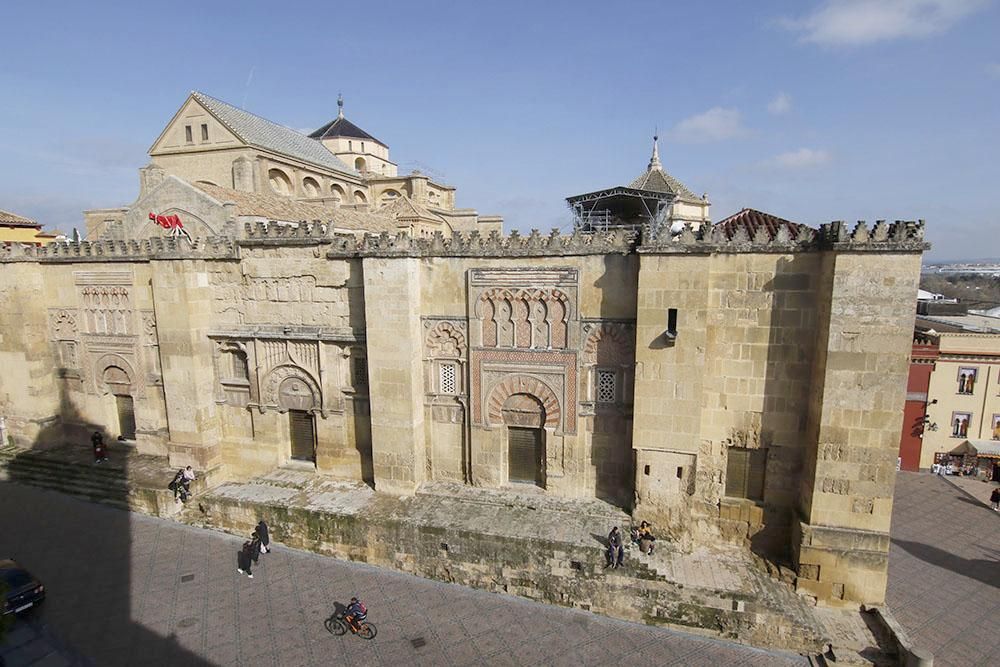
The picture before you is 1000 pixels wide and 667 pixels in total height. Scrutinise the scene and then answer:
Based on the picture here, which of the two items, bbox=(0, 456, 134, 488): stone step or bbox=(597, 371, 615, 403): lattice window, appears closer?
bbox=(597, 371, 615, 403): lattice window

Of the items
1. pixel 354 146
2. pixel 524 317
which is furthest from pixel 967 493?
pixel 354 146

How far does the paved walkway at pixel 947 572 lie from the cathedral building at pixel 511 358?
3051mm

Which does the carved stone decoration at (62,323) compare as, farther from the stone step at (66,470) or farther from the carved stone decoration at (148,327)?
the stone step at (66,470)

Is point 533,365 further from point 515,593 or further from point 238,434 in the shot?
point 238,434

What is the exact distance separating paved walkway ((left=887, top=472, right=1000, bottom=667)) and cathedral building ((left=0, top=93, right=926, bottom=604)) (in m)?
3.05

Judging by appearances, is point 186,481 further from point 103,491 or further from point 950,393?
→ point 950,393

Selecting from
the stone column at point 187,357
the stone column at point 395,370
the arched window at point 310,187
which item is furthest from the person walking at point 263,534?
the arched window at point 310,187

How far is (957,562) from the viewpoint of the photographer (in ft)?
46.5

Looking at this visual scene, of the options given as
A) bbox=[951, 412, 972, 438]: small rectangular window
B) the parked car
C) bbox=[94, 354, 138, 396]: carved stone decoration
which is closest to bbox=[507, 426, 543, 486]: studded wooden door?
the parked car

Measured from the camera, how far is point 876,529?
10031mm

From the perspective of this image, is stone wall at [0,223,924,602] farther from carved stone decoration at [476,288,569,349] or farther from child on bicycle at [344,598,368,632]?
child on bicycle at [344,598,368,632]

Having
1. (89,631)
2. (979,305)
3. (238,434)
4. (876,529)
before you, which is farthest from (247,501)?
(979,305)

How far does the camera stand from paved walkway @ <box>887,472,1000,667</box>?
429 inches

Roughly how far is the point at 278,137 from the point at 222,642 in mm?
26433
